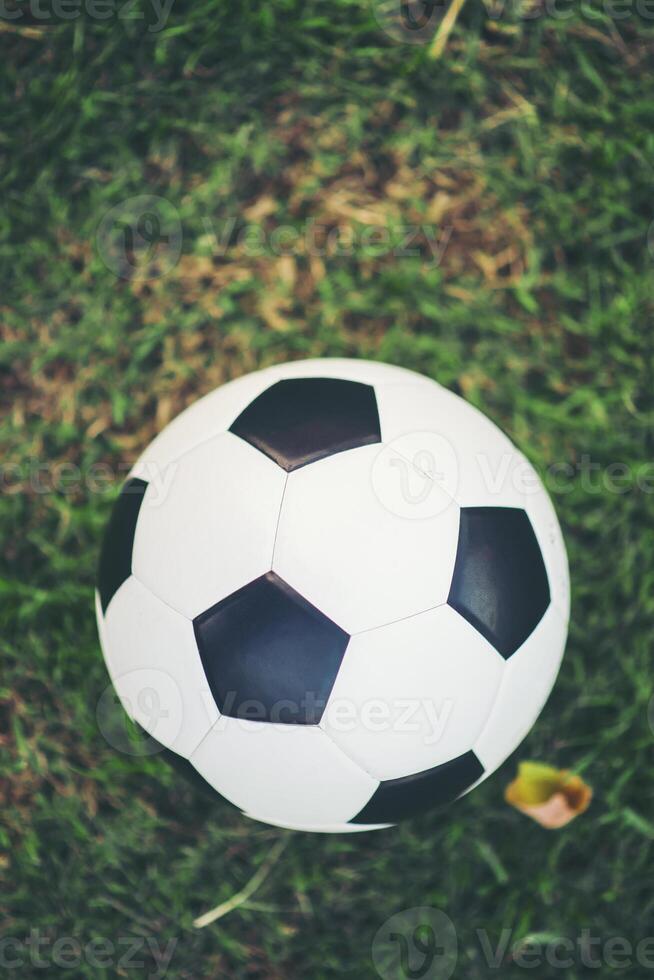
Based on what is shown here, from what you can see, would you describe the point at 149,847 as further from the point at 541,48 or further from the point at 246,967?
the point at 541,48

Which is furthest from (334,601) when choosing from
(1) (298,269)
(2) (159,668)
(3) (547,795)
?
(1) (298,269)

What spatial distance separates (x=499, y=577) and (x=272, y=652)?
1.50 feet

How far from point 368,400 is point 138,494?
0.52 m

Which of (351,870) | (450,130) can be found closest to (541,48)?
(450,130)

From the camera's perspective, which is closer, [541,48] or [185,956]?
[185,956]

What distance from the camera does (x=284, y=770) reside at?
151 centimetres

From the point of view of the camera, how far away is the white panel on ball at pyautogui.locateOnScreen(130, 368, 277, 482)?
1634 mm

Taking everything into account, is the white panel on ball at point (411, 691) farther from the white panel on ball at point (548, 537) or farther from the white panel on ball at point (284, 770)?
the white panel on ball at point (548, 537)

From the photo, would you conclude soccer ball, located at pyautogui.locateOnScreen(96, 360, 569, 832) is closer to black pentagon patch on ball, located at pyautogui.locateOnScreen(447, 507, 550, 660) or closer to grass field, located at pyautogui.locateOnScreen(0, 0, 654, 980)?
black pentagon patch on ball, located at pyautogui.locateOnScreen(447, 507, 550, 660)

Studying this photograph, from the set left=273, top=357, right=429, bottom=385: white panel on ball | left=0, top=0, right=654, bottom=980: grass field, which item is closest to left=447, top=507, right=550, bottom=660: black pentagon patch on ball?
left=273, top=357, right=429, bottom=385: white panel on ball

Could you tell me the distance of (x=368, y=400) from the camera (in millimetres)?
1614

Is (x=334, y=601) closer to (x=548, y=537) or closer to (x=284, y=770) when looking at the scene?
(x=284, y=770)

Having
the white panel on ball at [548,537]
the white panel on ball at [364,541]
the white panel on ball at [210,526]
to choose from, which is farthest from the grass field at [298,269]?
the white panel on ball at [364,541]

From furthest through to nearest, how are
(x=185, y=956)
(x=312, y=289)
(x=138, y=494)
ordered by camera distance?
(x=312, y=289) → (x=185, y=956) → (x=138, y=494)
